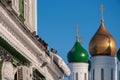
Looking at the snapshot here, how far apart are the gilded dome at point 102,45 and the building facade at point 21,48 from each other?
3153cm

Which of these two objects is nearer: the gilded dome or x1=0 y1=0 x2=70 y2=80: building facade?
x1=0 y1=0 x2=70 y2=80: building facade

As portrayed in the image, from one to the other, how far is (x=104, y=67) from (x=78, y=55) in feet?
7.81

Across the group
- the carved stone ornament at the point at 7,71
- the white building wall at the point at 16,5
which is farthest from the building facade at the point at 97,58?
the carved stone ornament at the point at 7,71

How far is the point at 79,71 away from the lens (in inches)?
1750

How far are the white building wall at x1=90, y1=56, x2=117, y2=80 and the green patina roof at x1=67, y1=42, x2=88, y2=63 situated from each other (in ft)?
3.15

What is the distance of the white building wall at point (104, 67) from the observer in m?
43.8

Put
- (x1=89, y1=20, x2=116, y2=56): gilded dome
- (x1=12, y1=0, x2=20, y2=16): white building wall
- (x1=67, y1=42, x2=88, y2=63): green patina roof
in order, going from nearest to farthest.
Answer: (x1=12, y1=0, x2=20, y2=16): white building wall
(x1=67, y1=42, x2=88, y2=63): green patina roof
(x1=89, y1=20, x2=116, y2=56): gilded dome

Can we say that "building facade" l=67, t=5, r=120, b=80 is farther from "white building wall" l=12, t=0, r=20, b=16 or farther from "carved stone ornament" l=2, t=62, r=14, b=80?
"carved stone ornament" l=2, t=62, r=14, b=80

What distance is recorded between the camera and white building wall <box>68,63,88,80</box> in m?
44.1

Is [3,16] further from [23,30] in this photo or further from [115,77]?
[115,77]

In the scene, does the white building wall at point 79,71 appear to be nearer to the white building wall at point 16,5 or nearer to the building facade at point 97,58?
the building facade at point 97,58

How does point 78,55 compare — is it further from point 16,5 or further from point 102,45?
point 16,5

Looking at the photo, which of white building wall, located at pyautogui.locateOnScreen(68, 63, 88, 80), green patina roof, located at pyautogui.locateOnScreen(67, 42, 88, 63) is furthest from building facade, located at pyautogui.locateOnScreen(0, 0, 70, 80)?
white building wall, located at pyautogui.locateOnScreen(68, 63, 88, 80)

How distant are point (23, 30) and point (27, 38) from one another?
46 cm
